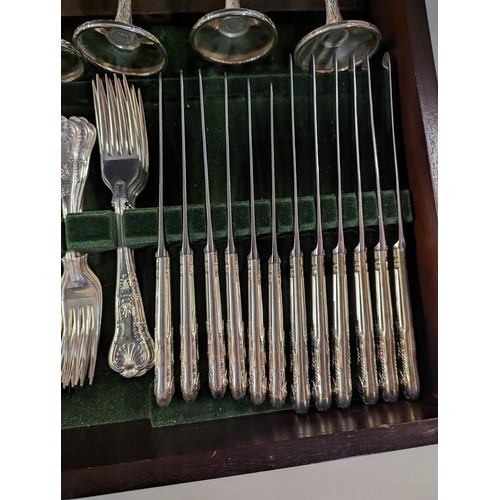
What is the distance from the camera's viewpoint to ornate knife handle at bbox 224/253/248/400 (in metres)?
0.51

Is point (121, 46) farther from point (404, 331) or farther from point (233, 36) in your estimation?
point (404, 331)

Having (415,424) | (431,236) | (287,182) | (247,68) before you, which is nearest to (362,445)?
(415,424)

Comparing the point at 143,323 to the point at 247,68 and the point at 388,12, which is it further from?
the point at 388,12

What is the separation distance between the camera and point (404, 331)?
53 cm

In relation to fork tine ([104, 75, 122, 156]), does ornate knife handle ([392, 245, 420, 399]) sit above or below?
below

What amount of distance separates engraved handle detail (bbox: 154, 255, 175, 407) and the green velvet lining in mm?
51

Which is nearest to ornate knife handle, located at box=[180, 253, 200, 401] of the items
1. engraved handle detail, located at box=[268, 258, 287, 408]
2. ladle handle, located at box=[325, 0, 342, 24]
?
engraved handle detail, located at box=[268, 258, 287, 408]

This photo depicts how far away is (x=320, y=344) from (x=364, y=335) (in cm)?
7

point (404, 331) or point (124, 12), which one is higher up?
point (124, 12)

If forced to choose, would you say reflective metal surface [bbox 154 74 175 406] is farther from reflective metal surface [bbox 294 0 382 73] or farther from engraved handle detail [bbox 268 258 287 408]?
reflective metal surface [bbox 294 0 382 73]

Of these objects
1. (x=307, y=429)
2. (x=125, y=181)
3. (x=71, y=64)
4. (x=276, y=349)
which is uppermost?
(x=71, y=64)

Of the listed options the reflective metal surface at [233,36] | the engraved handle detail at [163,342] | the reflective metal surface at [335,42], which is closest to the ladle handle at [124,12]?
the reflective metal surface at [233,36]

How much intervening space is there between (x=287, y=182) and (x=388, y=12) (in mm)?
324

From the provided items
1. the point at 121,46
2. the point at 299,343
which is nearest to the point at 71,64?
the point at 121,46
